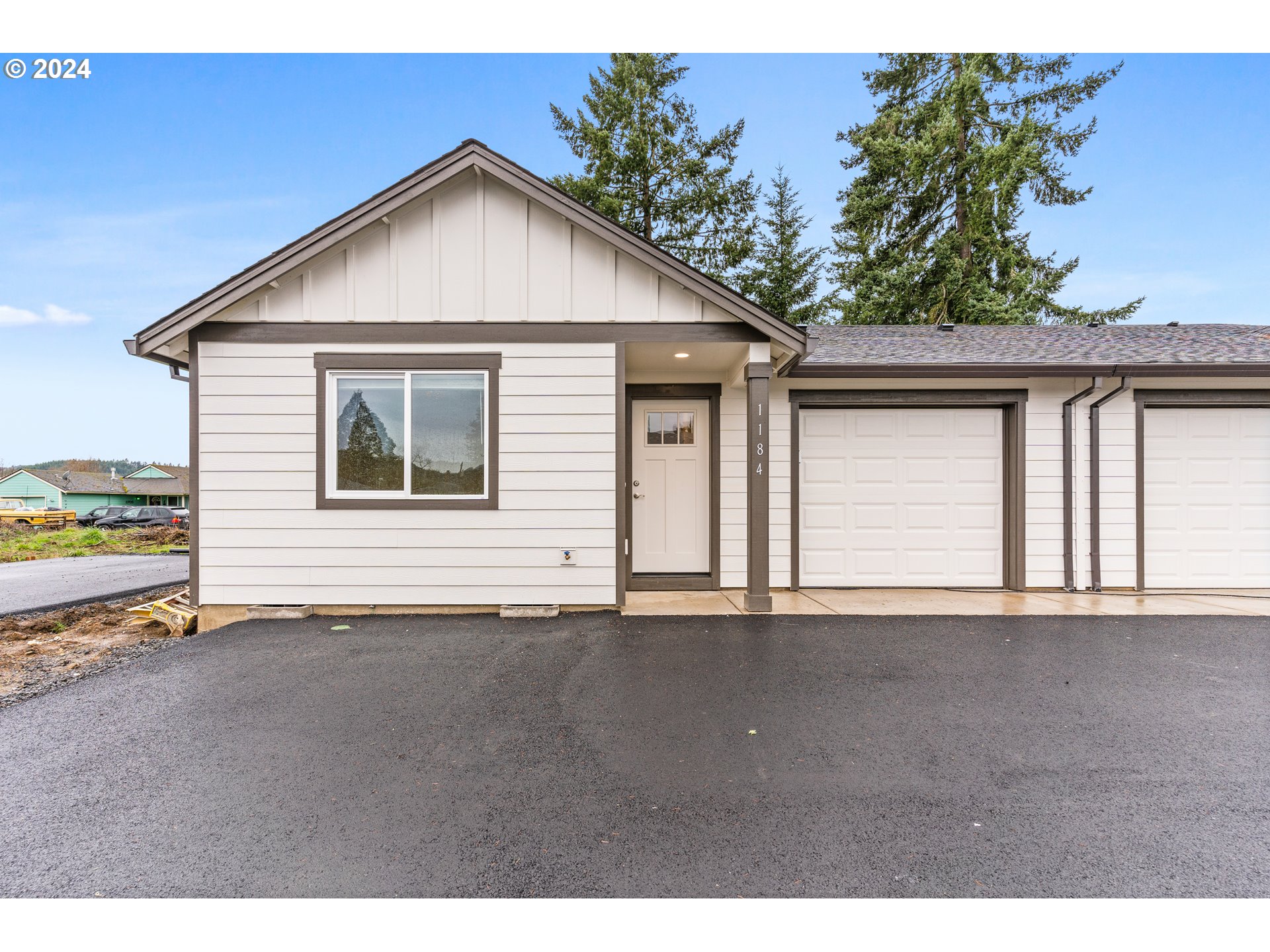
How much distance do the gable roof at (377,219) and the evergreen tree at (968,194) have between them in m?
11.5

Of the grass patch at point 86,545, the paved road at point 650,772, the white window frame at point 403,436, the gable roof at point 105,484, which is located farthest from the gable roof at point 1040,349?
the gable roof at point 105,484

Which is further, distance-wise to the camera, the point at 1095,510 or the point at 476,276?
the point at 1095,510

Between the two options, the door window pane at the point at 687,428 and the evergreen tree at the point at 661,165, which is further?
the evergreen tree at the point at 661,165

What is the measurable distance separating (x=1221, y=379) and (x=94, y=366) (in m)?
52.5

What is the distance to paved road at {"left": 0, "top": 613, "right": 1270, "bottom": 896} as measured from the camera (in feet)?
5.64

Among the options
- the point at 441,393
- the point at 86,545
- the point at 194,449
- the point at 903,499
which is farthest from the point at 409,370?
the point at 86,545

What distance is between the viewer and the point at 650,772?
2324 millimetres

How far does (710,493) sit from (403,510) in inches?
124

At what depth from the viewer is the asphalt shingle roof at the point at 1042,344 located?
19.2ft

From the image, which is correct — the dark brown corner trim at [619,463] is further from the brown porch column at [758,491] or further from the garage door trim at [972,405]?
the garage door trim at [972,405]

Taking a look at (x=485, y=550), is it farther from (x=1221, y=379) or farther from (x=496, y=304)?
(x=1221, y=379)

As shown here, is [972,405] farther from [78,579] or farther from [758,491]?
[78,579]

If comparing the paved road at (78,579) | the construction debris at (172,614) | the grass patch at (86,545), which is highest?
the construction debris at (172,614)

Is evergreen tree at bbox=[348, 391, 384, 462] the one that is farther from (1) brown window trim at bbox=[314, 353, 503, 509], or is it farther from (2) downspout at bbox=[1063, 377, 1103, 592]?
(2) downspout at bbox=[1063, 377, 1103, 592]
